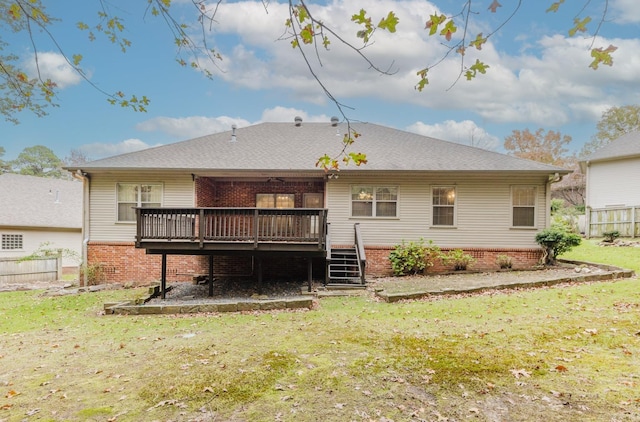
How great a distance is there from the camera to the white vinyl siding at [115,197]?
12.5 metres

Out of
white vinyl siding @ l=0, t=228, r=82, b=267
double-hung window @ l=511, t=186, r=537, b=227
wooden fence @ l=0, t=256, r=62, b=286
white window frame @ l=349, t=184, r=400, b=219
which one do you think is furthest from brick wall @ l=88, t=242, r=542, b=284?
white vinyl siding @ l=0, t=228, r=82, b=267

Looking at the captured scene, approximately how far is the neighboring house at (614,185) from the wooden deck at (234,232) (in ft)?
50.3

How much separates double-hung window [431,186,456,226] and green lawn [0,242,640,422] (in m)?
4.87

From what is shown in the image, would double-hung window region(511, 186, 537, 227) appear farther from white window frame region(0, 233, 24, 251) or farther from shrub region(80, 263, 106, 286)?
white window frame region(0, 233, 24, 251)

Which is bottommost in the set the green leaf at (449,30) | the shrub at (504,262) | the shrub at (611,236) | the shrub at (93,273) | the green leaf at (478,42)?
the shrub at (93,273)

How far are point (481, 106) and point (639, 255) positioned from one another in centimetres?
1886

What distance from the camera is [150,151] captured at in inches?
521

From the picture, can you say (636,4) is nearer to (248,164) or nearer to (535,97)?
(248,164)

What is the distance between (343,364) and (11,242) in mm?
22736

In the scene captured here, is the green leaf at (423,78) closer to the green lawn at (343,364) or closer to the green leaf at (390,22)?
the green leaf at (390,22)

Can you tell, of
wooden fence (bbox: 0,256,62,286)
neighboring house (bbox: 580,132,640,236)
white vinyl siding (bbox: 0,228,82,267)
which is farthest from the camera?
white vinyl siding (bbox: 0,228,82,267)

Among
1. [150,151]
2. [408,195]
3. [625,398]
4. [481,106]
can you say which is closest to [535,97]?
[481,106]

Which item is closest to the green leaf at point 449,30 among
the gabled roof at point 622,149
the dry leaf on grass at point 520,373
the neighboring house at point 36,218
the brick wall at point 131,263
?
the dry leaf on grass at point 520,373

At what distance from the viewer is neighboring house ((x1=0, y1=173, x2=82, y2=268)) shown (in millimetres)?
19375
